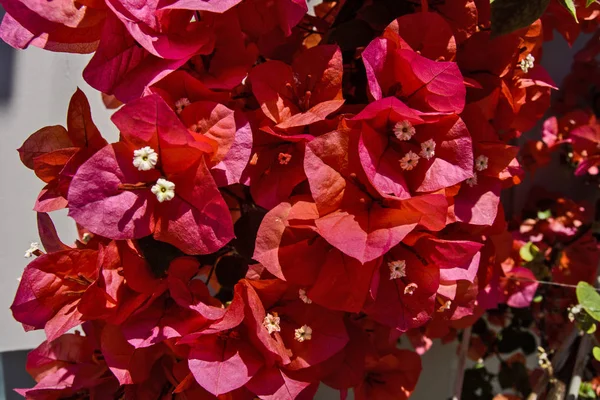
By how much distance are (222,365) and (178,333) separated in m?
0.07

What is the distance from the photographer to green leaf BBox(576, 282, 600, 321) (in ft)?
2.72

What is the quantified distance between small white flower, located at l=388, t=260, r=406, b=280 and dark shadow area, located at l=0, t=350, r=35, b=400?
834 millimetres

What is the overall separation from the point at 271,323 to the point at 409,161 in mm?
272

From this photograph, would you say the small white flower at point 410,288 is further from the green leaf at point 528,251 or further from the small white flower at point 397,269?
the green leaf at point 528,251

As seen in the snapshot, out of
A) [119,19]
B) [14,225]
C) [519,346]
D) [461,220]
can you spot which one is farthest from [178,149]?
[519,346]

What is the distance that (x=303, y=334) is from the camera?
0.72 metres

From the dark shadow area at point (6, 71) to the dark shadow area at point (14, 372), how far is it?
510mm

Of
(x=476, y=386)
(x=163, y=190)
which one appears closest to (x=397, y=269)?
(x=163, y=190)

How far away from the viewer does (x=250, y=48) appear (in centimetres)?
71

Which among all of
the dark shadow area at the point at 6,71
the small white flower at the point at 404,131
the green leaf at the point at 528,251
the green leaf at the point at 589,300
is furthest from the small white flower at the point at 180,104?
the green leaf at the point at 528,251

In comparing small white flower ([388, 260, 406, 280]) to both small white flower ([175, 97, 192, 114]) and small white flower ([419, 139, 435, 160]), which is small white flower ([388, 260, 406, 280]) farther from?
small white flower ([175, 97, 192, 114])

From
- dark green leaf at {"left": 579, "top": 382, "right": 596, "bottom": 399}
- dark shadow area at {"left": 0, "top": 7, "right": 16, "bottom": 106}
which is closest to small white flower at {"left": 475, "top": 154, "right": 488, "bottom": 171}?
dark green leaf at {"left": 579, "top": 382, "right": 596, "bottom": 399}

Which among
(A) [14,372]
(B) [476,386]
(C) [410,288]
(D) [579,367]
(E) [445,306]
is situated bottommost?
(B) [476,386]

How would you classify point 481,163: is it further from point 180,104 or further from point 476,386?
point 476,386
